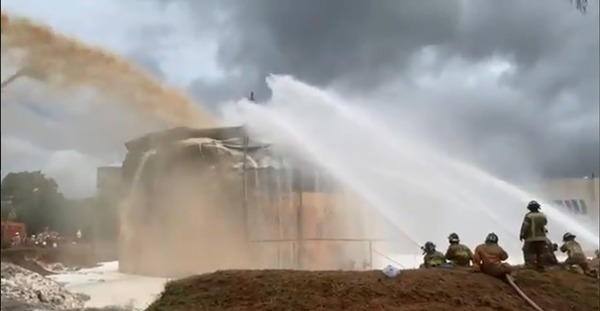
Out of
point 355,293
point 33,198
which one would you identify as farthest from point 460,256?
point 33,198

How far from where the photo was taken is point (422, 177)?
22875mm

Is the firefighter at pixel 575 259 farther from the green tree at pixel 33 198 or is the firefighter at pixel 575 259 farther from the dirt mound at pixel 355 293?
the green tree at pixel 33 198

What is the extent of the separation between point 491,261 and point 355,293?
9.73ft

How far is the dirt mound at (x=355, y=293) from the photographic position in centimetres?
1003

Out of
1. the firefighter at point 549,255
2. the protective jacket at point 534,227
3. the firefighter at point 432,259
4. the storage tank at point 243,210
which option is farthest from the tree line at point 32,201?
the storage tank at point 243,210

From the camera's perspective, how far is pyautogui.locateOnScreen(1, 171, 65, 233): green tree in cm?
477

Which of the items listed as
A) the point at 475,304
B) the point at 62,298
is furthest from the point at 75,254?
the point at 475,304

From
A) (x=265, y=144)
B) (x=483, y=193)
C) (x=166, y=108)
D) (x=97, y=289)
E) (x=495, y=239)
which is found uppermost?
(x=166, y=108)

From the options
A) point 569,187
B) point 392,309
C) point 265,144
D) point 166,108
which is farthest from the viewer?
point 569,187

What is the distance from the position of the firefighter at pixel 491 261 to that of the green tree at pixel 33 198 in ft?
24.7

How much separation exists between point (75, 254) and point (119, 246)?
5.08 meters

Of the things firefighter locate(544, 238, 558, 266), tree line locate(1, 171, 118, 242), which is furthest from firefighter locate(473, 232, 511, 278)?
tree line locate(1, 171, 118, 242)

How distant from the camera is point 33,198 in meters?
6.27

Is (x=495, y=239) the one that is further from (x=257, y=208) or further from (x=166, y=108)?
(x=166, y=108)
